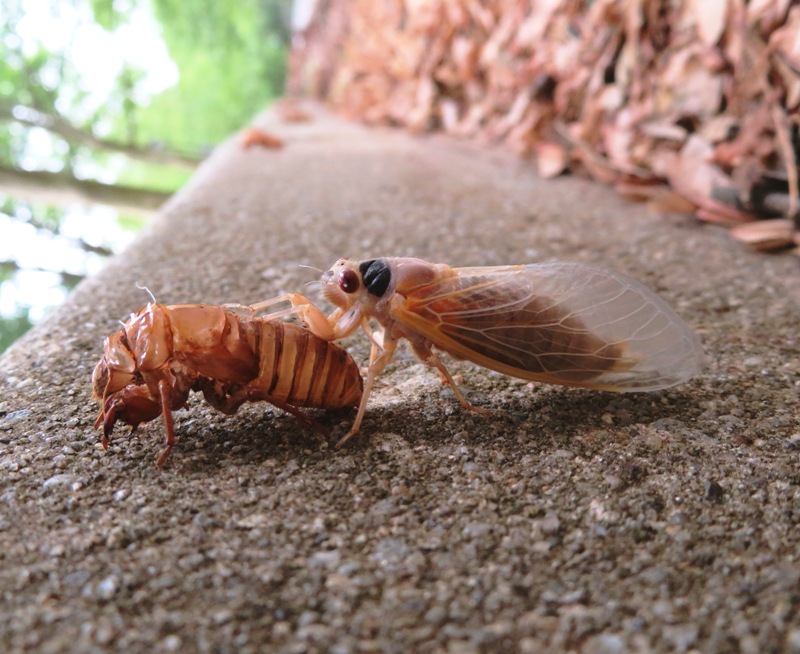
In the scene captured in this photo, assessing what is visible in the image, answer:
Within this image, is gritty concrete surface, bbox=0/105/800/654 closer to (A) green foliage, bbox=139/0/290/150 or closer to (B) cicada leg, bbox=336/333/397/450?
(B) cicada leg, bbox=336/333/397/450

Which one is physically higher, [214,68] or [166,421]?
[214,68]

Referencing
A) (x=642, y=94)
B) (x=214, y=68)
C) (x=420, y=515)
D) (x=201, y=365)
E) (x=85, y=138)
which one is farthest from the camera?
(x=214, y=68)

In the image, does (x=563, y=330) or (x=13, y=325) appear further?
(x=13, y=325)

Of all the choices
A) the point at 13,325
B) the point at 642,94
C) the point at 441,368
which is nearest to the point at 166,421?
the point at 441,368

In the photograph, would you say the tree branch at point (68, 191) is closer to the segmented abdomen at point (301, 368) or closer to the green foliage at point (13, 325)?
the green foliage at point (13, 325)

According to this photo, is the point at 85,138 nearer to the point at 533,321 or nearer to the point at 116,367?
the point at 116,367

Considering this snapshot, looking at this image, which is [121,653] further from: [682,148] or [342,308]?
[682,148]
